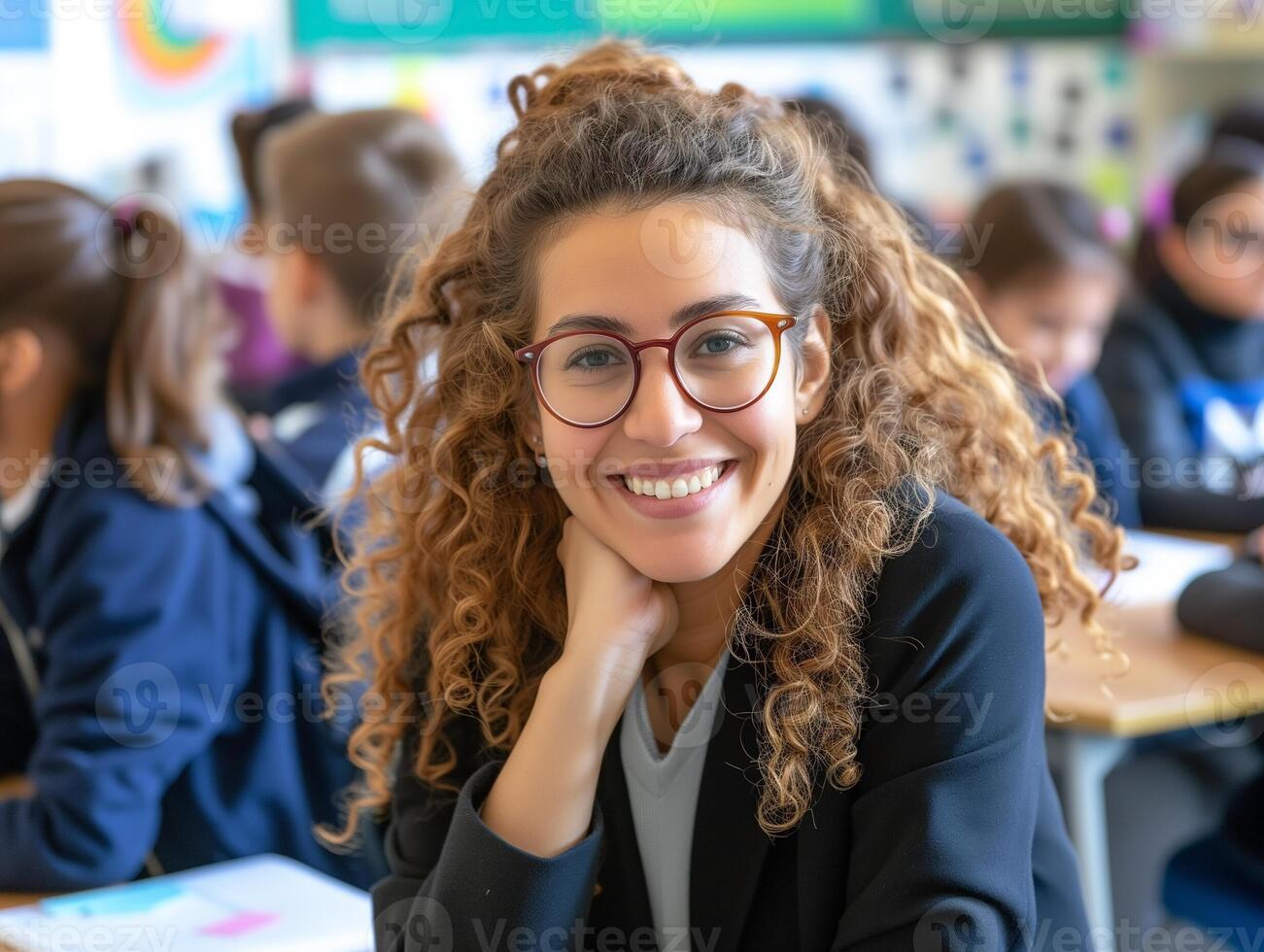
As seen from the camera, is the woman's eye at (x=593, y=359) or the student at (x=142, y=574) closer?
the woman's eye at (x=593, y=359)

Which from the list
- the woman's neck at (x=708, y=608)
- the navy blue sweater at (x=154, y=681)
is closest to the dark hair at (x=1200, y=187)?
the navy blue sweater at (x=154, y=681)

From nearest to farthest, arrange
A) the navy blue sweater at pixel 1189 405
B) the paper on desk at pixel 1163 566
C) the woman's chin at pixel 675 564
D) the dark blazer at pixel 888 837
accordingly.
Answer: the dark blazer at pixel 888 837 < the woman's chin at pixel 675 564 < the paper on desk at pixel 1163 566 < the navy blue sweater at pixel 1189 405

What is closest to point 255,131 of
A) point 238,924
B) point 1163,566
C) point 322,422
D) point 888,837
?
point 322,422

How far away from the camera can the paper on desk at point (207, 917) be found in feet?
3.84

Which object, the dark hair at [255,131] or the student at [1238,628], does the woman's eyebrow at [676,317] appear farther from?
the dark hair at [255,131]

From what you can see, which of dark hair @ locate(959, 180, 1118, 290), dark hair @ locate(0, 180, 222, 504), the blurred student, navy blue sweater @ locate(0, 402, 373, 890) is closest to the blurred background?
the blurred student

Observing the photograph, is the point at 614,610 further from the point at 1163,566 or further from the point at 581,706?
the point at 1163,566

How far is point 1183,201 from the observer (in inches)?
134

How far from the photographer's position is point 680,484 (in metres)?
1.10

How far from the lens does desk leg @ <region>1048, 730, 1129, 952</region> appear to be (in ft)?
5.69

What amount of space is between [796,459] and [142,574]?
0.83m

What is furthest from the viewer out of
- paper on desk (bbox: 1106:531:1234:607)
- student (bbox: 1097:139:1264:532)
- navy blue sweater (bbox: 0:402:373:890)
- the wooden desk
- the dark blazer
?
student (bbox: 1097:139:1264:532)

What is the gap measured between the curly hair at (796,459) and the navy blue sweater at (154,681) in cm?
32

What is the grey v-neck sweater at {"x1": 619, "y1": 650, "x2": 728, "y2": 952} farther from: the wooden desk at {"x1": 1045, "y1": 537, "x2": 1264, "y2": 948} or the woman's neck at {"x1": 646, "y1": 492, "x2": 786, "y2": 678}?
the wooden desk at {"x1": 1045, "y1": 537, "x2": 1264, "y2": 948}
